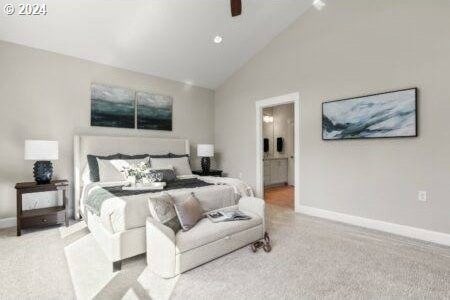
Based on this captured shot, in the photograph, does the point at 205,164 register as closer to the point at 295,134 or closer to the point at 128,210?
the point at 295,134

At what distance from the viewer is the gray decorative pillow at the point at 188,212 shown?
7.98 ft

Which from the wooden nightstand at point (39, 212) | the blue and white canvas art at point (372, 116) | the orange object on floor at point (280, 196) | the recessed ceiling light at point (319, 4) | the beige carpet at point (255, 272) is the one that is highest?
the recessed ceiling light at point (319, 4)

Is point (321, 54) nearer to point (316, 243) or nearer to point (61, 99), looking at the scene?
point (316, 243)

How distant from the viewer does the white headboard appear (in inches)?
154

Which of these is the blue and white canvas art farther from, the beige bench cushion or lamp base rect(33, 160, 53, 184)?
lamp base rect(33, 160, 53, 184)

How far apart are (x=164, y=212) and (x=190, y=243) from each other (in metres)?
0.41

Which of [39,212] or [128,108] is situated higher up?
[128,108]

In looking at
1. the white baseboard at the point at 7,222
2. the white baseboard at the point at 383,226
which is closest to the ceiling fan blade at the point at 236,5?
the white baseboard at the point at 383,226

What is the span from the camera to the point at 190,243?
2.25m

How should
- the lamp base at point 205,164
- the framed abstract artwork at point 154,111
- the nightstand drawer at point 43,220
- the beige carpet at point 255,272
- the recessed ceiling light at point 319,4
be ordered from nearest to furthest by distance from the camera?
Answer: the beige carpet at point 255,272, the nightstand drawer at point 43,220, the recessed ceiling light at point 319,4, the framed abstract artwork at point 154,111, the lamp base at point 205,164

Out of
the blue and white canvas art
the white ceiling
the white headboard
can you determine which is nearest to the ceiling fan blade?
the white ceiling

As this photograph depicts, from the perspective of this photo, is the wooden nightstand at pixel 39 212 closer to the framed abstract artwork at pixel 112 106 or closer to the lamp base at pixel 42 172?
the lamp base at pixel 42 172

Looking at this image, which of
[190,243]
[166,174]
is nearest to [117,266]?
[190,243]

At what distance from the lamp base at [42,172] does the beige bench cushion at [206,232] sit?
248cm
